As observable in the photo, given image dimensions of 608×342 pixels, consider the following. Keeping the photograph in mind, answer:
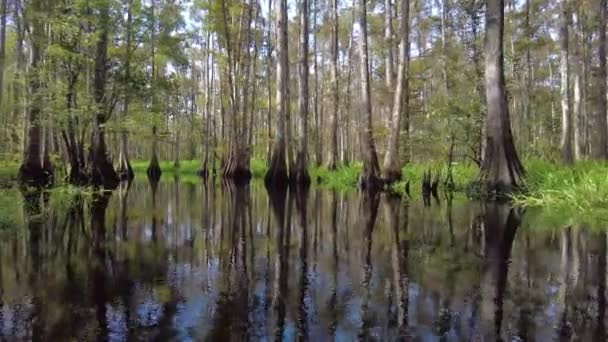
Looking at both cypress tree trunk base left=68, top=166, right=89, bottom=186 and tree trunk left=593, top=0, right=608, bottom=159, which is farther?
cypress tree trunk base left=68, top=166, right=89, bottom=186

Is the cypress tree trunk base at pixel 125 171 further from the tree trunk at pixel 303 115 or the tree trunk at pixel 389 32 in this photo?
the tree trunk at pixel 389 32

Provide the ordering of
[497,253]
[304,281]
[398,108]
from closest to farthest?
[304,281] < [497,253] < [398,108]

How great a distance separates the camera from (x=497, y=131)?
11.2m

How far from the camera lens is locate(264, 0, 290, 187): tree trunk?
699 inches

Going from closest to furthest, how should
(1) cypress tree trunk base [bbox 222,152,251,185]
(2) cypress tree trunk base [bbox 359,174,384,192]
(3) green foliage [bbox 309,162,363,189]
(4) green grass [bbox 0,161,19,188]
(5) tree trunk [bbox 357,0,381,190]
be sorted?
(2) cypress tree trunk base [bbox 359,174,384,192], (5) tree trunk [bbox 357,0,381,190], (4) green grass [bbox 0,161,19,188], (3) green foliage [bbox 309,162,363,189], (1) cypress tree trunk base [bbox 222,152,251,185]

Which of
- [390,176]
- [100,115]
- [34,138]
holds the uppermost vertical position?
[100,115]

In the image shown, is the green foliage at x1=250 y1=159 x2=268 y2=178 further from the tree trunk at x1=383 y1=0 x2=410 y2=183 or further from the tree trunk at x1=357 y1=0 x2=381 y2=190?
the tree trunk at x1=383 y1=0 x2=410 y2=183

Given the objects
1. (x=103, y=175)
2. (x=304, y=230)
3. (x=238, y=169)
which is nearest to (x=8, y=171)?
(x=103, y=175)

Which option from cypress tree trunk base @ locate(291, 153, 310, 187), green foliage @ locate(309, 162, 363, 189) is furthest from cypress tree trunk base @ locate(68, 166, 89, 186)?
green foliage @ locate(309, 162, 363, 189)

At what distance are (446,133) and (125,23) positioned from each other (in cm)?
1182

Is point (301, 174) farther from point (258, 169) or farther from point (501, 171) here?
point (258, 169)

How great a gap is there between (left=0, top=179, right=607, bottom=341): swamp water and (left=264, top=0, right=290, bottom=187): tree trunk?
9784mm

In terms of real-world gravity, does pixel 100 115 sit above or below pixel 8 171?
above

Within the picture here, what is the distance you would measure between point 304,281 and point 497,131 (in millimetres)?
8568
